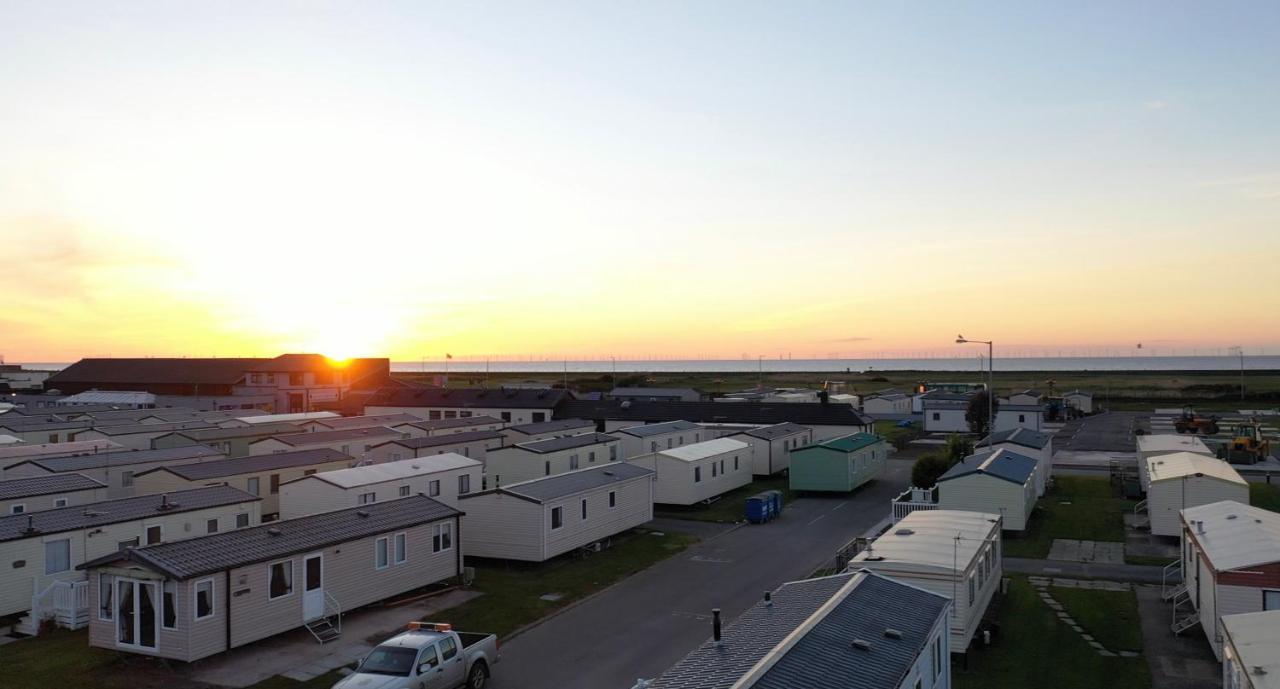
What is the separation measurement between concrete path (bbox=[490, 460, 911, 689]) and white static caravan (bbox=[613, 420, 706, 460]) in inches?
507

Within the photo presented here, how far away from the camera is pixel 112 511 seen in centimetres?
2875

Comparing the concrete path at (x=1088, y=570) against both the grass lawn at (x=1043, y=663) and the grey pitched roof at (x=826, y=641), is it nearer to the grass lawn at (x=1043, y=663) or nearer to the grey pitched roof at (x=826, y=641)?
the grass lawn at (x=1043, y=663)

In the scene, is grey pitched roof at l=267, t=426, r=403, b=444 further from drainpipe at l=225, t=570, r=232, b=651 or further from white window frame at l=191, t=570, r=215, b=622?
white window frame at l=191, t=570, r=215, b=622

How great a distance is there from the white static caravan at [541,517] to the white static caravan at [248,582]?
4.67 m

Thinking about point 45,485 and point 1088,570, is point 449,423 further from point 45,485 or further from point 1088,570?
point 1088,570

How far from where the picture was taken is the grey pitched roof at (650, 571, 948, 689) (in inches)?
540

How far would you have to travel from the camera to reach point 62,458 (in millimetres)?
40500

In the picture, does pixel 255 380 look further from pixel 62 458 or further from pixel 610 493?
pixel 610 493

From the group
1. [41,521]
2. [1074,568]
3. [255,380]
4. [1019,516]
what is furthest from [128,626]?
[255,380]

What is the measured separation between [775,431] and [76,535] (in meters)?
40.0

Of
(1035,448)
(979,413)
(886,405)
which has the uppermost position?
(979,413)

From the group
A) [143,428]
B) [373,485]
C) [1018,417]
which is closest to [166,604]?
[373,485]

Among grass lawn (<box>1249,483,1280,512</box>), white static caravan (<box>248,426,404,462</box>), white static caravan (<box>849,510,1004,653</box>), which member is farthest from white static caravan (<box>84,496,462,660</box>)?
grass lawn (<box>1249,483,1280,512</box>)

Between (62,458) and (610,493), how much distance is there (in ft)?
87.4
